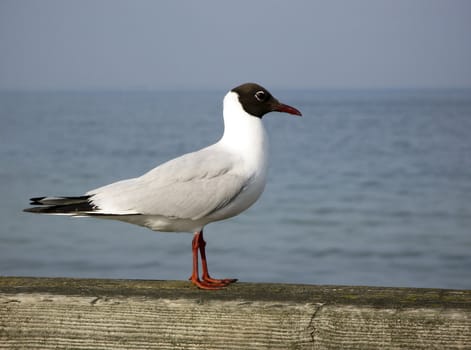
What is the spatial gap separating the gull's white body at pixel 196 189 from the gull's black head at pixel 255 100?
0.66 ft

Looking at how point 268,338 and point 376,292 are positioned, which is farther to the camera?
point 376,292

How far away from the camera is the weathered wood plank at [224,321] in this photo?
199 cm

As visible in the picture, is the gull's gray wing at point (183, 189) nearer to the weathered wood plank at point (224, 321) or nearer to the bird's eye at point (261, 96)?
the bird's eye at point (261, 96)

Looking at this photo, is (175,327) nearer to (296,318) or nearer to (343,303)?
(296,318)

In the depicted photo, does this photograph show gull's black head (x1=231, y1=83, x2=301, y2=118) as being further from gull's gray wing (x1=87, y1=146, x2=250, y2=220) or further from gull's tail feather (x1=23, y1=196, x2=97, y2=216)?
gull's tail feather (x1=23, y1=196, x2=97, y2=216)

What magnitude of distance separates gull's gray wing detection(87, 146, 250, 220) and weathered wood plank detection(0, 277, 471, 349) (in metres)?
→ 1.38

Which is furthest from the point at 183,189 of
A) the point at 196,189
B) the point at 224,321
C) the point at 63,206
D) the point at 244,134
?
the point at 224,321

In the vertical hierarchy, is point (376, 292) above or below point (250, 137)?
below

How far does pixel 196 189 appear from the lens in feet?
12.0

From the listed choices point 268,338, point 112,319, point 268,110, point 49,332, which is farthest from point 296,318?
point 268,110

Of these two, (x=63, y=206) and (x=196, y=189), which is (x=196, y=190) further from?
(x=63, y=206)

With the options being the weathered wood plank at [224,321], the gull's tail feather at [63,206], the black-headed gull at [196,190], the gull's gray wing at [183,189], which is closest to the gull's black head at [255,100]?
the black-headed gull at [196,190]

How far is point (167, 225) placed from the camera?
3.70 m

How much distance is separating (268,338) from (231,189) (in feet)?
5.12
